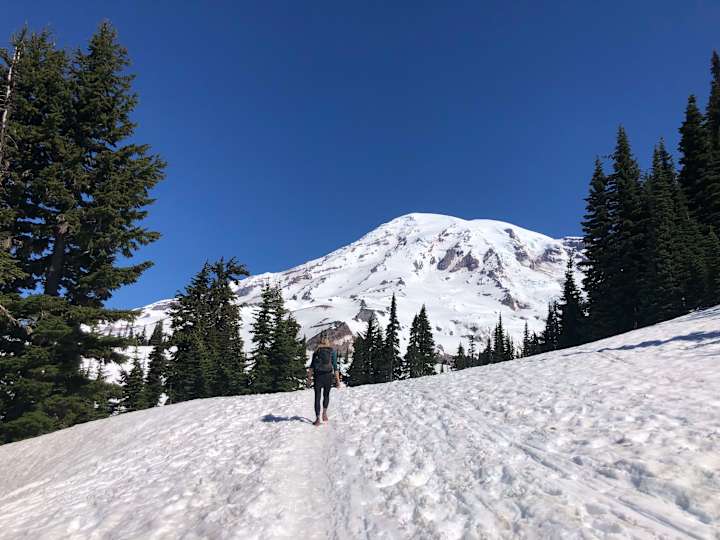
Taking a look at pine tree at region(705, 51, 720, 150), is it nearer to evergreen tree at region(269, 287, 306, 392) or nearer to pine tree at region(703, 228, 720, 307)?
pine tree at region(703, 228, 720, 307)

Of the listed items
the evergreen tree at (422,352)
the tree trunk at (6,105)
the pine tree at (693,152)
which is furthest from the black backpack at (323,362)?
the evergreen tree at (422,352)

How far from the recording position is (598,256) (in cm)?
4191

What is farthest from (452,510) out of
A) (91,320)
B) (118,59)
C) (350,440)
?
(118,59)

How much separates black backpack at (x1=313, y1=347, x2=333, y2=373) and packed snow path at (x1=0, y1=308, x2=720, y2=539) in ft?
5.12

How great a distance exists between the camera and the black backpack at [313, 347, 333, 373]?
1205cm

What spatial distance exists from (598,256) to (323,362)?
39.2 meters

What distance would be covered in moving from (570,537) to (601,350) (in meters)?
14.5

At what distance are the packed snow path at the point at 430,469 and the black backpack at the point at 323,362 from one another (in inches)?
61.5

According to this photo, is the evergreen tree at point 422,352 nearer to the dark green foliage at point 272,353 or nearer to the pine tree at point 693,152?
the dark green foliage at point 272,353

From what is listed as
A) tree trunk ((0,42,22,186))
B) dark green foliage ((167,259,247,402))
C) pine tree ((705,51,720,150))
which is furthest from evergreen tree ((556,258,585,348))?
tree trunk ((0,42,22,186))

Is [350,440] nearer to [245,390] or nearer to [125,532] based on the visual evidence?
[125,532]

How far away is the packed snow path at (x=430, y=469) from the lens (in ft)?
16.5

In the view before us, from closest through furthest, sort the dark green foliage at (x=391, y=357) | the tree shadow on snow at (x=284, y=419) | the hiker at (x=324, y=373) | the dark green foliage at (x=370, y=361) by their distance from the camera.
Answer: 1. the hiker at (x=324, y=373)
2. the tree shadow on snow at (x=284, y=419)
3. the dark green foliage at (x=391, y=357)
4. the dark green foliage at (x=370, y=361)

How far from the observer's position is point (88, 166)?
1973 centimetres
